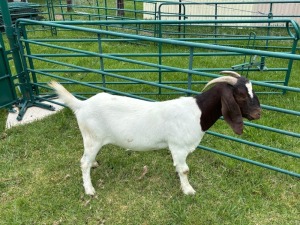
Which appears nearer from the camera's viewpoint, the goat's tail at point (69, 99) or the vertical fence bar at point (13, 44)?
the goat's tail at point (69, 99)

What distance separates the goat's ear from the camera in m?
2.61

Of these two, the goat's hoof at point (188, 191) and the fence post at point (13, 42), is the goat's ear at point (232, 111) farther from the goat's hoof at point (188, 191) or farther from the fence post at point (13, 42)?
the fence post at point (13, 42)

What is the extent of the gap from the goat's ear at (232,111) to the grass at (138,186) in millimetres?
968

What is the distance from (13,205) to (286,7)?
11197 mm

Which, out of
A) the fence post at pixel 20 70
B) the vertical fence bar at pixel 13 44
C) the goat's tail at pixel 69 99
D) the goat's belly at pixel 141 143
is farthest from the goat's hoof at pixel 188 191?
the vertical fence bar at pixel 13 44

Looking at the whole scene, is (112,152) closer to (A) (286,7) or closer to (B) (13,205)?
(B) (13,205)

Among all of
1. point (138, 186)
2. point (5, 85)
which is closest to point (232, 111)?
point (138, 186)

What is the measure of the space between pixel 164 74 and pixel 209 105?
3593mm

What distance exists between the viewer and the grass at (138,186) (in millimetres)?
3021

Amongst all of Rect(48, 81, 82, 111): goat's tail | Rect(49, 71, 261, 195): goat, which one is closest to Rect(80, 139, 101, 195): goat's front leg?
Rect(49, 71, 261, 195): goat

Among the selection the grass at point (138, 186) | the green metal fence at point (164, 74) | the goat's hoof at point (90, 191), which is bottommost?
the grass at point (138, 186)

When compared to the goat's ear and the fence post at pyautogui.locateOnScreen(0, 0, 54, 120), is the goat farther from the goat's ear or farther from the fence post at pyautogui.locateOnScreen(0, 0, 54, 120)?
the fence post at pyautogui.locateOnScreen(0, 0, 54, 120)

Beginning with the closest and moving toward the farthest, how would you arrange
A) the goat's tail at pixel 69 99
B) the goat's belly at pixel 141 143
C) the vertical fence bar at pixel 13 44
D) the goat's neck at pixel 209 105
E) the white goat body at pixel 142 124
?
the goat's neck at pixel 209 105, the white goat body at pixel 142 124, the goat's belly at pixel 141 143, the goat's tail at pixel 69 99, the vertical fence bar at pixel 13 44

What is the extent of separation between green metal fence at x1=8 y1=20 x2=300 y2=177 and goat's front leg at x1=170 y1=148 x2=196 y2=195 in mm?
703
